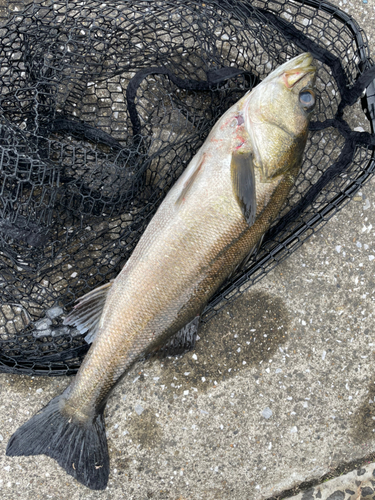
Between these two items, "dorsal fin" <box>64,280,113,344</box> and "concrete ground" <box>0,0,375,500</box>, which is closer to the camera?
"dorsal fin" <box>64,280,113,344</box>

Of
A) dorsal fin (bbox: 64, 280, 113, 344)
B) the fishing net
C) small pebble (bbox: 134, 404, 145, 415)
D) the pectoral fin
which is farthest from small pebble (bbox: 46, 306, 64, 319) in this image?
the pectoral fin

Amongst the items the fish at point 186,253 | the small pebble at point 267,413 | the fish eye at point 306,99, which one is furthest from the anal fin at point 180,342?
the fish eye at point 306,99

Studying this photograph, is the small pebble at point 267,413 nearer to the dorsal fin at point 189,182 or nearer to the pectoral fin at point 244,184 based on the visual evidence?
the pectoral fin at point 244,184

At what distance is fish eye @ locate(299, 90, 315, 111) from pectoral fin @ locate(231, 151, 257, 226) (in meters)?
0.47

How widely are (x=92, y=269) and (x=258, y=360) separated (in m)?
1.32

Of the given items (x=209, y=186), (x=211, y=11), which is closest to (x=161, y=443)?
(x=209, y=186)

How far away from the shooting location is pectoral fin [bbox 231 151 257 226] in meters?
1.99

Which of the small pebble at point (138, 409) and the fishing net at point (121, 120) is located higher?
the fishing net at point (121, 120)

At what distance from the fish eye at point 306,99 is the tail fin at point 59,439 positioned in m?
2.08

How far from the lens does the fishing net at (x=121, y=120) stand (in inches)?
84.8

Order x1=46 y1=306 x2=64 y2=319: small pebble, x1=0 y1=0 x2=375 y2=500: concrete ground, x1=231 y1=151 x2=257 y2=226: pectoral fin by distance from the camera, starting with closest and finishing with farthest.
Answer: x1=231 y1=151 x2=257 y2=226: pectoral fin
x1=46 y1=306 x2=64 y2=319: small pebble
x1=0 y1=0 x2=375 y2=500: concrete ground

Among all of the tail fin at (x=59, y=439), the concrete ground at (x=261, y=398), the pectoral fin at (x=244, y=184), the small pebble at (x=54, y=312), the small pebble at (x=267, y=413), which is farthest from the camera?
the small pebble at (x=267, y=413)

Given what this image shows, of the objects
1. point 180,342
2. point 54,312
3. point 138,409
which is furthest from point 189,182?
point 138,409

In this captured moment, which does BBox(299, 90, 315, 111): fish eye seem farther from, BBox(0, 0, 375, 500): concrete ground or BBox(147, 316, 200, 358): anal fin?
BBox(147, 316, 200, 358): anal fin
